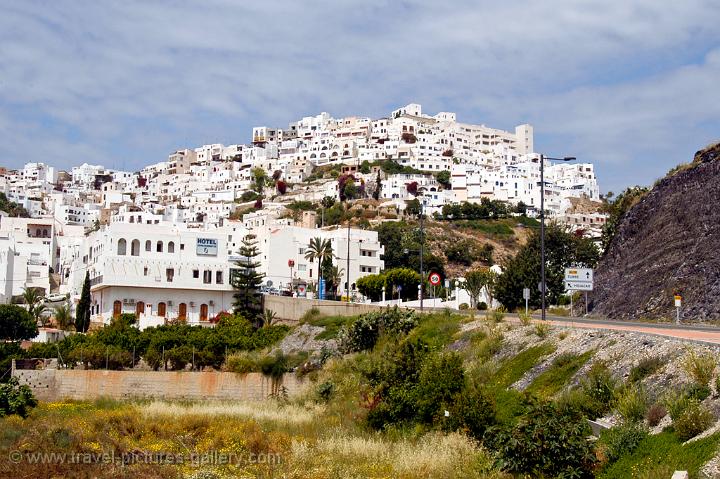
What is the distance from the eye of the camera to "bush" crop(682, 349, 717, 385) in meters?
19.9

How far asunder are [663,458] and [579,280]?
30191 millimetres

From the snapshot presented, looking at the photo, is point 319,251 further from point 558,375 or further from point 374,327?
point 558,375

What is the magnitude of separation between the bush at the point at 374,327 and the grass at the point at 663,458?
24.6 m

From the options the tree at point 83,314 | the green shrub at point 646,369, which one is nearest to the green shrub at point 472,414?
the green shrub at point 646,369

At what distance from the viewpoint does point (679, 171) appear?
51.9 m

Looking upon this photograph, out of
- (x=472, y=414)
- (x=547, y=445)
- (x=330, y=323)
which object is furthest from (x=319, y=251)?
(x=547, y=445)

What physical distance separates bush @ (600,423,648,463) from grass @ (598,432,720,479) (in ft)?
0.48

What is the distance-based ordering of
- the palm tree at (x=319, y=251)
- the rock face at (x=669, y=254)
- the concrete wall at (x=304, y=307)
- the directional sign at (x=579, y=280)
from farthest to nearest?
the palm tree at (x=319, y=251) → the concrete wall at (x=304, y=307) → the directional sign at (x=579, y=280) → the rock face at (x=669, y=254)

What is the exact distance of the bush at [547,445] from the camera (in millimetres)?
19031

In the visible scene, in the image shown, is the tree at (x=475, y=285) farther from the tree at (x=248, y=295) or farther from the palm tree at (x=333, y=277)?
the tree at (x=248, y=295)

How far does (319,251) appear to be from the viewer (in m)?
86.4

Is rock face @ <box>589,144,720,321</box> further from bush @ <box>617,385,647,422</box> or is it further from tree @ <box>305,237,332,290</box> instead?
tree @ <box>305,237,332,290</box>

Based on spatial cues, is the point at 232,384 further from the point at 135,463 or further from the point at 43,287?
the point at 43,287

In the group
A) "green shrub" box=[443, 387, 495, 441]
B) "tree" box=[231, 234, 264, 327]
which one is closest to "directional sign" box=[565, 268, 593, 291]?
"green shrub" box=[443, 387, 495, 441]
